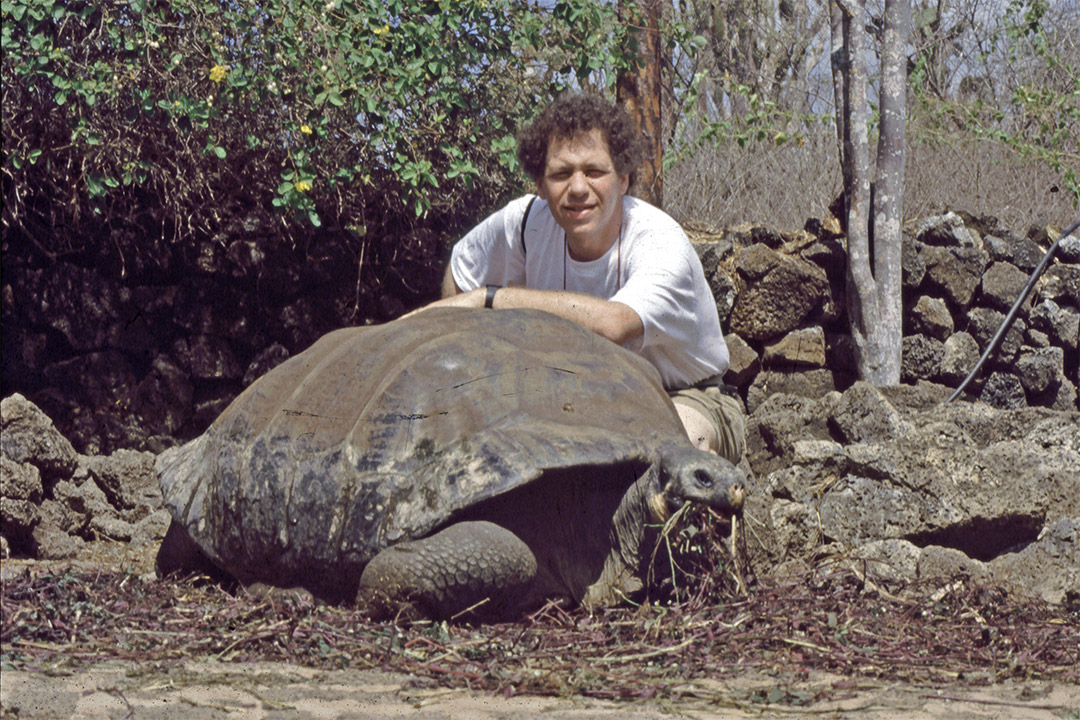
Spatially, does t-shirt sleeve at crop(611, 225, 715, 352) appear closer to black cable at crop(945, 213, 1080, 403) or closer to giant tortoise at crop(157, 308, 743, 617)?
giant tortoise at crop(157, 308, 743, 617)

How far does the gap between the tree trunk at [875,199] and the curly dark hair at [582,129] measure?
99.2 inches

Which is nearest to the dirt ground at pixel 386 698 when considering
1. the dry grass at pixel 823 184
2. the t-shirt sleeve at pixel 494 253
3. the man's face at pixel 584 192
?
the man's face at pixel 584 192

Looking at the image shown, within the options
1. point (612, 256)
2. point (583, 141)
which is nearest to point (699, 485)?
point (612, 256)

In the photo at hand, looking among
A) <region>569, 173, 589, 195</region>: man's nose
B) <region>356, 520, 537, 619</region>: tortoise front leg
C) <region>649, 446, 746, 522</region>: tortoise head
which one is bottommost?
<region>356, 520, 537, 619</region>: tortoise front leg

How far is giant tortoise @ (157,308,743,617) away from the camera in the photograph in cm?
227

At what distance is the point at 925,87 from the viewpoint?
10852 millimetres

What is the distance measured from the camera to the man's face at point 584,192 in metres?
3.32

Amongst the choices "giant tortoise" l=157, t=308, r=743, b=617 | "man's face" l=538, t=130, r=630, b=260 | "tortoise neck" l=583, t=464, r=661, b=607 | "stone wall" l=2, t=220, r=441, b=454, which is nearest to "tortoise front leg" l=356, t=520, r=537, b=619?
"giant tortoise" l=157, t=308, r=743, b=617

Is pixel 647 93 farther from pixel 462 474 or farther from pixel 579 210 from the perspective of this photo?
pixel 462 474

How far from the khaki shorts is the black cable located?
270 centimetres

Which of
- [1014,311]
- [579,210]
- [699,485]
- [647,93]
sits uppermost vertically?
[647,93]

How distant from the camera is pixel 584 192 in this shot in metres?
3.30

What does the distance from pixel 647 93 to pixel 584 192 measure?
2.12 metres

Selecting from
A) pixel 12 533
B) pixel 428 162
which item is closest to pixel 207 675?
pixel 12 533
